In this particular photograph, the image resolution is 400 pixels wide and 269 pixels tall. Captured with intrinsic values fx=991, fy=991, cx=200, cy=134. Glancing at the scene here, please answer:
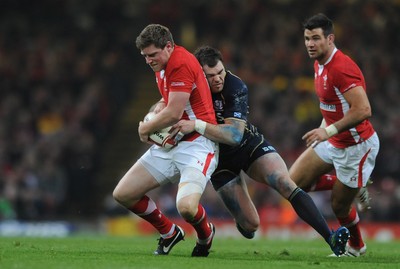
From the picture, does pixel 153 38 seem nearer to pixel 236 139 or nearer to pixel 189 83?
pixel 189 83

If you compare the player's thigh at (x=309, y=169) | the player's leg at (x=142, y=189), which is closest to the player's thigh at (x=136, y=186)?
the player's leg at (x=142, y=189)

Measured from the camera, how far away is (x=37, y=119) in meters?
24.1

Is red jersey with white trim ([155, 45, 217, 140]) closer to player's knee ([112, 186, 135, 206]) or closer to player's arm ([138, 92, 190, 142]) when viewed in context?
player's arm ([138, 92, 190, 142])

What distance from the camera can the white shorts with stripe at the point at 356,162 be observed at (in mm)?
11234

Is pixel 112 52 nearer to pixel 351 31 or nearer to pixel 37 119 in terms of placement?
pixel 37 119

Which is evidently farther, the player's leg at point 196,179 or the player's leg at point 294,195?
the player's leg at point 294,195

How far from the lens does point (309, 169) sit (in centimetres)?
1157

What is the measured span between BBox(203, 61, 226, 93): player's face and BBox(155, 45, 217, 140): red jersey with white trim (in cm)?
19

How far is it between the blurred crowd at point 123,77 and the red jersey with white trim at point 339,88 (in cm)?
916

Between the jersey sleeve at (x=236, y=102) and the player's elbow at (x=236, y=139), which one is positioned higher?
the jersey sleeve at (x=236, y=102)

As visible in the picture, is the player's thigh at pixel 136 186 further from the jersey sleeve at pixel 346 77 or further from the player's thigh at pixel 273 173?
the jersey sleeve at pixel 346 77

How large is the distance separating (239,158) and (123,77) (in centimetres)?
1523

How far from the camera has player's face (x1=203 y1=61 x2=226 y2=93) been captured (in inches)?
419

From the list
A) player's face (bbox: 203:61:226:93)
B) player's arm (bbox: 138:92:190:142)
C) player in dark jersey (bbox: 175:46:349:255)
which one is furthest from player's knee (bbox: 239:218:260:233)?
player's arm (bbox: 138:92:190:142)
